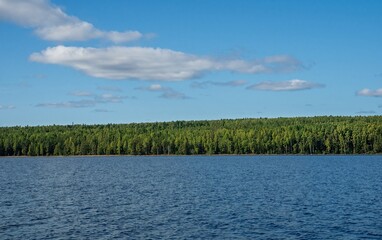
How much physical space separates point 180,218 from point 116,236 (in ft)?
32.1

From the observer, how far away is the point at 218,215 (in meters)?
51.5

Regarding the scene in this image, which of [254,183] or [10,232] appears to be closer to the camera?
[10,232]

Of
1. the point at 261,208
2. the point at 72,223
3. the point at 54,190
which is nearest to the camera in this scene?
the point at 72,223

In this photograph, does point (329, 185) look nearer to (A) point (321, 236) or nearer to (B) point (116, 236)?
(A) point (321, 236)

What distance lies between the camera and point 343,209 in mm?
54688

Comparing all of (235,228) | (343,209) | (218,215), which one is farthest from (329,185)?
(235,228)

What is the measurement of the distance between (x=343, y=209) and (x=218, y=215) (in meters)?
13.8

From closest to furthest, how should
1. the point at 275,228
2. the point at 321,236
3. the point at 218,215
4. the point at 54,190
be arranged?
1. the point at 321,236
2. the point at 275,228
3. the point at 218,215
4. the point at 54,190

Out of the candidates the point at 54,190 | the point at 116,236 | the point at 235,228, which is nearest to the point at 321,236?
the point at 235,228

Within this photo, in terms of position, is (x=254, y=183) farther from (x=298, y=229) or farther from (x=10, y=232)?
(x=10, y=232)

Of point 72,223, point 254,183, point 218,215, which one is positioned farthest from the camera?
point 254,183

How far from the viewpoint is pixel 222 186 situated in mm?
80562

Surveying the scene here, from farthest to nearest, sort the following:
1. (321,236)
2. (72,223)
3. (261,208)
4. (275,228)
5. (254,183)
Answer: (254,183)
(261,208)
(72,223)
(275,228)
(321,236)

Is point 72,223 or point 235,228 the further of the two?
point 72,223
